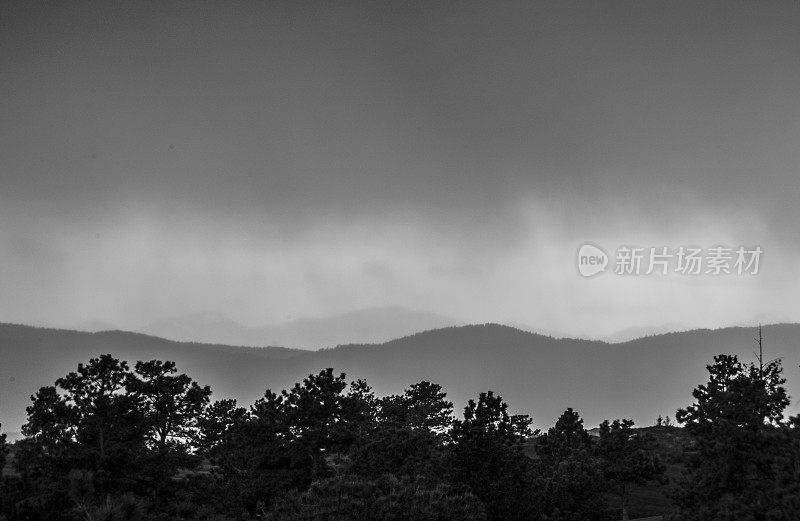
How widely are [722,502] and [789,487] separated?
5029mm

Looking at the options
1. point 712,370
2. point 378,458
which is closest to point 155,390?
point 378,458

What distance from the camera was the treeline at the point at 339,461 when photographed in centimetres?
3425

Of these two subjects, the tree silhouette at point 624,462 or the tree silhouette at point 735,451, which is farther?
the tree silhouette at point 624,462

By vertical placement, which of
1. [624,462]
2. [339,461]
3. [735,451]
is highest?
[735,451]

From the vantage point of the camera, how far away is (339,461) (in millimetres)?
56562

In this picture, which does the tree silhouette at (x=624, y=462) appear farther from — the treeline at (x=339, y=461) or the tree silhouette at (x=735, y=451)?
the tree silhouette at (x=735, y=451)

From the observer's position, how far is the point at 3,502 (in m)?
32.8

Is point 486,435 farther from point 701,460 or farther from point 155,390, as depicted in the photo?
point 155,390

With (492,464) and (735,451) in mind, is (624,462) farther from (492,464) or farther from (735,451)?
(735,451)

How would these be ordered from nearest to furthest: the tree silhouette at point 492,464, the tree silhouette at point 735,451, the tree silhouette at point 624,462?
the tree silhouette at point 735,451, the tree silhouette at point 492,464, the tree silhouette at point 624,462

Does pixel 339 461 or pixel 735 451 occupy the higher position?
pixel 735 451

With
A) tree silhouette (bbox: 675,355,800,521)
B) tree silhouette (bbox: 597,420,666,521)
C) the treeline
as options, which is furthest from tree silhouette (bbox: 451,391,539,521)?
tree silhouette (bbox: 597,420,666,521)

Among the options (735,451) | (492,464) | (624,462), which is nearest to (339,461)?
(492,464)

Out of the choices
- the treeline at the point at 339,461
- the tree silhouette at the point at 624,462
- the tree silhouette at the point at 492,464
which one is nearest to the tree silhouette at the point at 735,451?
the treeline at the point at 339,461
